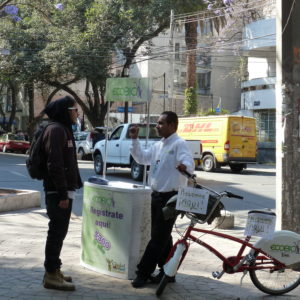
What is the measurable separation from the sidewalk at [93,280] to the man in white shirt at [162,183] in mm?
258

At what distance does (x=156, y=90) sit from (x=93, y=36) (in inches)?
622

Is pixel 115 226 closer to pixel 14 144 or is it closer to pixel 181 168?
pixel 181 168

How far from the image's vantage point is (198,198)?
4.96 metres

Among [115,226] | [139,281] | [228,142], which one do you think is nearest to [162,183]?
[115,226]

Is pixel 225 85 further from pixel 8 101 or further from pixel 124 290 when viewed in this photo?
pixel 124 290

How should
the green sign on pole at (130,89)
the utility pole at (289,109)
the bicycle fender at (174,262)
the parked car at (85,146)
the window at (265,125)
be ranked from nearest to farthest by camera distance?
the bicycle fender at (174,262), the utility pole at (289,109), the green sign on pole at (130,89), the parked car at (85,146), the window at (265,125)

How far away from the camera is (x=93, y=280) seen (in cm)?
552

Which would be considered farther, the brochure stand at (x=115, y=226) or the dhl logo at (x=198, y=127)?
the dhl logo at (x=198, y=127)

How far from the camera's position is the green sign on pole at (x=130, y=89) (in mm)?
6898

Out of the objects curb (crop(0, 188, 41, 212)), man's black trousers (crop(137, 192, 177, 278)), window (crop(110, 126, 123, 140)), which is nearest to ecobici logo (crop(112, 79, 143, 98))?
man's black trousers (crop(137, 192, 177, 278))

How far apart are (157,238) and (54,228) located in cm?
100

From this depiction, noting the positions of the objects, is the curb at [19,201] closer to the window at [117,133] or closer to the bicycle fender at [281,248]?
the bicycle fender at [281,248]

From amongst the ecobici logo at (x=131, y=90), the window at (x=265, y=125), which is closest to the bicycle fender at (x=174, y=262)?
the ecobici logo at (x=131, y=90)

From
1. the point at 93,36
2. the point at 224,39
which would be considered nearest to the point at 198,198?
the point at 93,36
